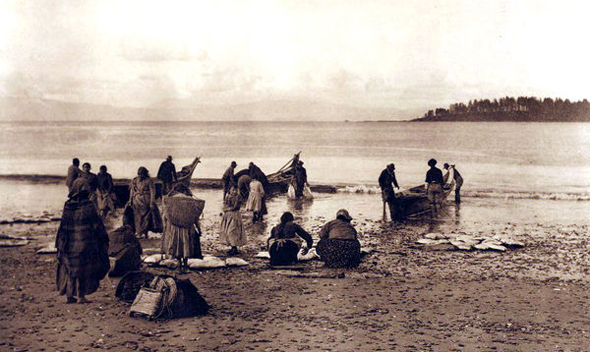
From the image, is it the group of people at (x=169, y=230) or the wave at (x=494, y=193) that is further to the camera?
the wave at (x=494, y=193)

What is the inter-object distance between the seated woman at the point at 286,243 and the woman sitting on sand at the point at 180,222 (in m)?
1.45

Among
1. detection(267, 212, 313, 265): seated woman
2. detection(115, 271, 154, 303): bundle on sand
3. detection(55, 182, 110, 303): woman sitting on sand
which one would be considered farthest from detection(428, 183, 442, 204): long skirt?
detection(55, 182, 110, 303): woman sitting on sand

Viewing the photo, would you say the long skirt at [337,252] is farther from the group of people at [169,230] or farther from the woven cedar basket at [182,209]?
the woven cedar basket at [182,209]

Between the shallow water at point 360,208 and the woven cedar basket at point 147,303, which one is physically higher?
the woven cedar basket at point 147,303

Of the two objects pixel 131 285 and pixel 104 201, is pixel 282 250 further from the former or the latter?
pixel 104 201

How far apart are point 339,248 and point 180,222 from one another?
277 centimetres

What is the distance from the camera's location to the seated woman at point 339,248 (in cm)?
1001

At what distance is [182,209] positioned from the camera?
9.20m

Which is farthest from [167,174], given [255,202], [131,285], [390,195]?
[131,285]

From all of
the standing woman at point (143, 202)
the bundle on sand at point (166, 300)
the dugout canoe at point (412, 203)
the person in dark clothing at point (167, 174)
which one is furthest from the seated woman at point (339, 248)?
the person in dark clothing at point (167, 174)

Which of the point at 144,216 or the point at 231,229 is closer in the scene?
the point at 231,229

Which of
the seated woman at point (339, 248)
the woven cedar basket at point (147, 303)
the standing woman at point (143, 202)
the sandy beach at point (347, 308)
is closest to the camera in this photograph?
the sandy beach at point (347, 308)

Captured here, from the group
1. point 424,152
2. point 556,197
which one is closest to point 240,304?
point 556,197

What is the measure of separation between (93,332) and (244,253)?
198 inches
